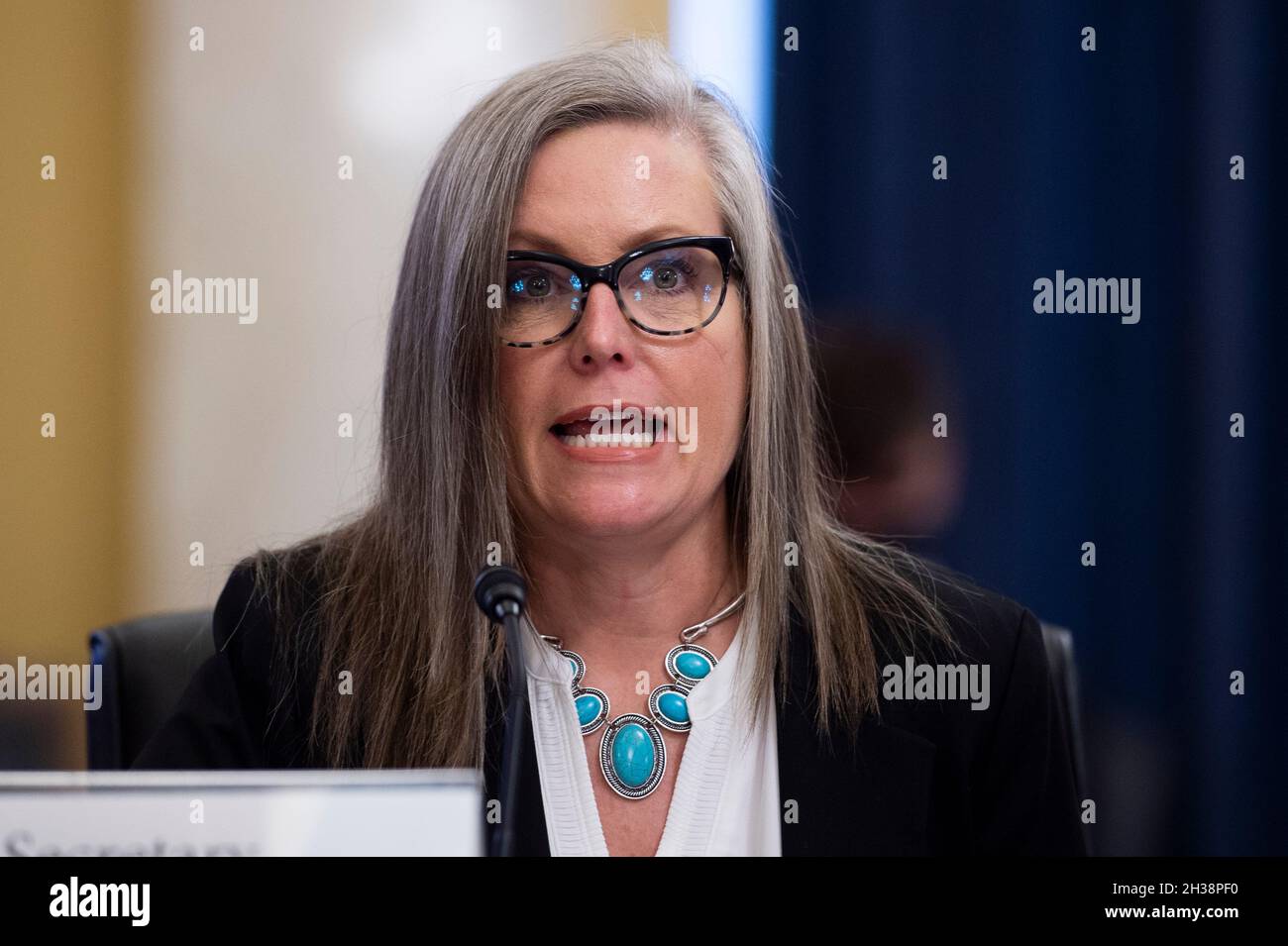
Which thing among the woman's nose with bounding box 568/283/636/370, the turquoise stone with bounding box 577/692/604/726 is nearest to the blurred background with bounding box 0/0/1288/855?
the woman's nose with bounding box 568/283/636/370

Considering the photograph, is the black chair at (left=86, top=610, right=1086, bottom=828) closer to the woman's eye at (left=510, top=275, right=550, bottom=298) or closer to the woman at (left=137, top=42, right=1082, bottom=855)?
the woman at (left=137, top=42, right=1082, bottom=855)

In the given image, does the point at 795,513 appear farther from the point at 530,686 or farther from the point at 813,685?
the point at 530,686

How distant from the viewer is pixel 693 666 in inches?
50.0

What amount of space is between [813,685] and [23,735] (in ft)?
2.95

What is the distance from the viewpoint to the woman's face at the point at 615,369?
123 cm

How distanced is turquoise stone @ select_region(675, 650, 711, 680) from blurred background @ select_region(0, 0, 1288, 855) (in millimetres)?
257

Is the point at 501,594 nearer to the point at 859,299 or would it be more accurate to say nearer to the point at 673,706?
the point at 673,706

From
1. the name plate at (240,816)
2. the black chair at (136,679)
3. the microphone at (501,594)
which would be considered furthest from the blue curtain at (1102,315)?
the black chair at (136,679)

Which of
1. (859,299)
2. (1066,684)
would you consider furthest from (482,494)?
(1066,684)

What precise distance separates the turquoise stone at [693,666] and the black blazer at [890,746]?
0.28ft

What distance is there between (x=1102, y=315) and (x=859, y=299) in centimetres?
28
